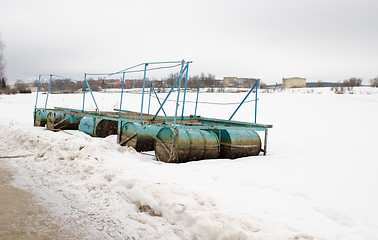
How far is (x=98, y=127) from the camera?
974 cm

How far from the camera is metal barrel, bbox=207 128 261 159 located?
7246 millimetres

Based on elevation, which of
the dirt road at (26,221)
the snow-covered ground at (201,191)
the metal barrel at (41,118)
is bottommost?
the dirt road at (26,221)

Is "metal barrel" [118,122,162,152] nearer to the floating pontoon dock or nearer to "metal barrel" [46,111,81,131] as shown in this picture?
the floating pontoon dock

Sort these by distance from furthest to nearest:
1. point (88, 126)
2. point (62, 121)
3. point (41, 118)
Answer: point (41, 118) < point (62, 121) < point (88, 126)

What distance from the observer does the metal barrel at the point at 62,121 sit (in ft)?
37.7

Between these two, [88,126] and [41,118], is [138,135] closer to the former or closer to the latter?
[88,126]

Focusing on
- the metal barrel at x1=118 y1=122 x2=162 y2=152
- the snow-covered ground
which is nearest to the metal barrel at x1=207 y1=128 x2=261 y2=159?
the snow-covered ground

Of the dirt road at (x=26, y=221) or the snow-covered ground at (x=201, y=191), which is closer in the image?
the dirt road at (x=26, y=221)

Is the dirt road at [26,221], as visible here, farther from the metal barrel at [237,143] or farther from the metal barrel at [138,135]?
the metal barrel at [237,143]

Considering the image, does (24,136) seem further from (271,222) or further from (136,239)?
(271,222)

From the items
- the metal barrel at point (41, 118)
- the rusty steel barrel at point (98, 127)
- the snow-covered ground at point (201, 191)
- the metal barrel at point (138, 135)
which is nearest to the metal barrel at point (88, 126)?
the rusty steel barrel at point (98, 127)

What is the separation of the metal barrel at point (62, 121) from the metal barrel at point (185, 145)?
632 cm

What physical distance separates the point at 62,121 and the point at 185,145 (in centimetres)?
719

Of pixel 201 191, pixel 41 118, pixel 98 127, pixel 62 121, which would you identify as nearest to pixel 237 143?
pixel 201 191
